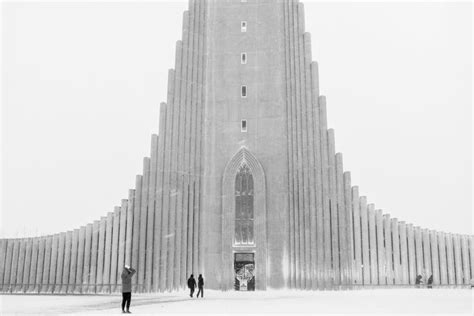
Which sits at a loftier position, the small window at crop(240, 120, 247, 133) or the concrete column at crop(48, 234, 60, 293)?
the small window at crop(240, 120, 247, 133)

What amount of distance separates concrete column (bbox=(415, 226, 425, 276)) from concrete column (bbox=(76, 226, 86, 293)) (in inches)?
830

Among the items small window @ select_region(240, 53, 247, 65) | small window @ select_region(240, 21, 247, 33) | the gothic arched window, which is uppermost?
small window @ select_region(240, 21, 247, 33)

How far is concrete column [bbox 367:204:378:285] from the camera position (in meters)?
33.8

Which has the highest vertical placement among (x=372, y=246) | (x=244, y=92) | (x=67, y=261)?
(x=244, y=92)

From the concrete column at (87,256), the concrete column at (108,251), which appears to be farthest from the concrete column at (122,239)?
the concrete column at (87,256)

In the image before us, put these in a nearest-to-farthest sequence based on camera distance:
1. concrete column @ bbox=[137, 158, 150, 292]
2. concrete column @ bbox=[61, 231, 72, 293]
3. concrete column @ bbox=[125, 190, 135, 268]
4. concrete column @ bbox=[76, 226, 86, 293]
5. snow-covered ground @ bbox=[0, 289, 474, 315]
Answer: snow-covered ground @ bbox=[0, 289, 474, 315] < concrete column @ bbox=[137, 158, 150, 292] < concrete column @ bbox=[125, 190, 135, 268] < concrete column @ bbox=[76, 226, 86, 293] < concrete column @ bbox=[61, 231, 72, 293]

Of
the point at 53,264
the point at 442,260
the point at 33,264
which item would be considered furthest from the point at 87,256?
the point at 442,260

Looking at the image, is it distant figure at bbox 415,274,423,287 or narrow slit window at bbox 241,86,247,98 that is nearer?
distant figure at bbox 415,274,423,287

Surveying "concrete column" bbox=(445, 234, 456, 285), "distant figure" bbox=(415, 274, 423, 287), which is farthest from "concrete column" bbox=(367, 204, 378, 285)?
"concrete column" bbox=(445, 234, 456, 285)

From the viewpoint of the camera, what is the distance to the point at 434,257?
34.1 metres

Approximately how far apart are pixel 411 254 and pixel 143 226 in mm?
16923

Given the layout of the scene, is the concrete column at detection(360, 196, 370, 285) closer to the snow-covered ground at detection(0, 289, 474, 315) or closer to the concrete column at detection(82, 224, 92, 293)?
the snow-covered ground at detection(0, 289, 474, 315)

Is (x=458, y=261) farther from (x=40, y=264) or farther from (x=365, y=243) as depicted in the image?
(x=40, y=264)

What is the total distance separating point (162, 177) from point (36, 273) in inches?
425
